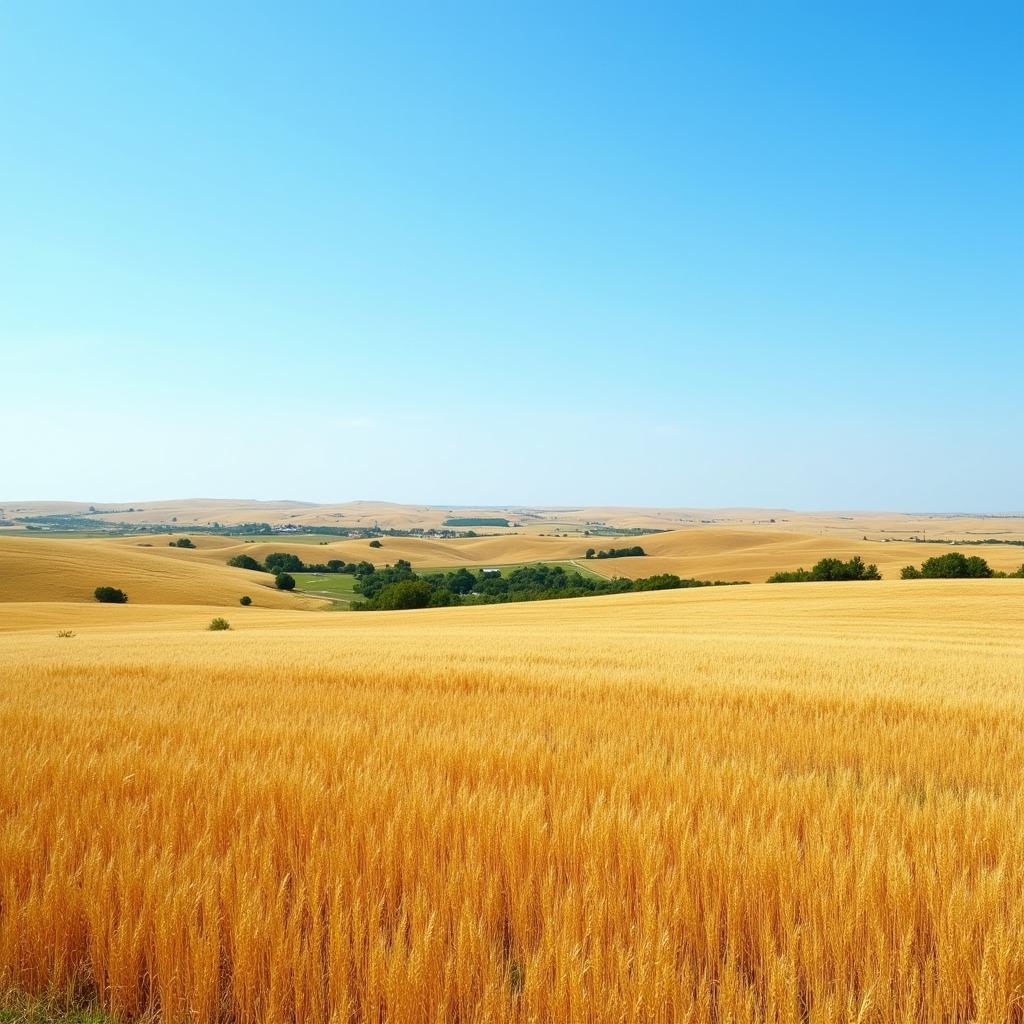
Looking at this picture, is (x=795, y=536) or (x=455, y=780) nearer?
(x=455, y=780)

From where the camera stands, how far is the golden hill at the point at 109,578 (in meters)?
61.7

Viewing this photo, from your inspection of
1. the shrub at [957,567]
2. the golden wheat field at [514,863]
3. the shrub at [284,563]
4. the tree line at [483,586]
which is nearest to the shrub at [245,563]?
the shrub at [284,563]

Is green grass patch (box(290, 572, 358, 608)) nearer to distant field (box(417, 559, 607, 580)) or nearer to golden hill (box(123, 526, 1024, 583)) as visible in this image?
distant field (box(417, 559, 607, 580))

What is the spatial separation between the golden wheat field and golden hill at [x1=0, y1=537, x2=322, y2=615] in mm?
63286

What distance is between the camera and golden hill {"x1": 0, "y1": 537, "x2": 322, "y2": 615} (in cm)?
6169

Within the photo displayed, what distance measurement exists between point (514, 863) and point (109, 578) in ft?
239

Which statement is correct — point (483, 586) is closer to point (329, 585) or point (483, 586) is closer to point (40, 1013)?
point (329, 585)

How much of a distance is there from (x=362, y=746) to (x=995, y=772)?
188 inches

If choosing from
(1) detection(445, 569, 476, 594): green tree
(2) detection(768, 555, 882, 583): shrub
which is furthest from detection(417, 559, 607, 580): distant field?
(2) detection(768, 555, 882, 583): shrub

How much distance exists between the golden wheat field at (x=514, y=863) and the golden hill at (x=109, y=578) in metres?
63.3

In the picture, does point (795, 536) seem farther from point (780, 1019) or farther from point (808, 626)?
point (780, 1019)

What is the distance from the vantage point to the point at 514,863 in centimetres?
315

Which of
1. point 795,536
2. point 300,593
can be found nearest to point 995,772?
point 300,593

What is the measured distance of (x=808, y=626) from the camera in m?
25.8
